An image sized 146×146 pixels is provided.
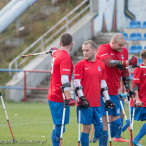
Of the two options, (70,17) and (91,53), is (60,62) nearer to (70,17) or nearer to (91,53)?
(91,53)

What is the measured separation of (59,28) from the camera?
24938 mm

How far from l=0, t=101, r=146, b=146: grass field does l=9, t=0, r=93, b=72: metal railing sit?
465 cm

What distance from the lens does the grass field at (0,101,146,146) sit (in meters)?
10.4

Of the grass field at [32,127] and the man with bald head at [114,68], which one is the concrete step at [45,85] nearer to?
the grass field at [32,127]

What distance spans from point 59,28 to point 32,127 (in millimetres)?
12724

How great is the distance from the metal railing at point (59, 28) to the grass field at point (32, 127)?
15.2 feet

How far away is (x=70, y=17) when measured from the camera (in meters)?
25.8

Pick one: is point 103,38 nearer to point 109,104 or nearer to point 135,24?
point 135,24

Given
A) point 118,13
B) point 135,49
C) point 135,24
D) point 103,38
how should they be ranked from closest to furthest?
point 135,49, point 135,24, point 103,38, point 118,13

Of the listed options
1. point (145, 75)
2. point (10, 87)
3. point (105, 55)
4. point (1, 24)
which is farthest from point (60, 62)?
point (1, 24)

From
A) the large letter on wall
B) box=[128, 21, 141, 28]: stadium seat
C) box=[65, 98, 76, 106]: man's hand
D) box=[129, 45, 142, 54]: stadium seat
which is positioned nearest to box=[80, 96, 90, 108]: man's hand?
box=[65, 98, 76, 106]: man's hand

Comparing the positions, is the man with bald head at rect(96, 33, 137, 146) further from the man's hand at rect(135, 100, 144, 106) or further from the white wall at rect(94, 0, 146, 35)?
the white wall at rect(94, 0, 146, 35)

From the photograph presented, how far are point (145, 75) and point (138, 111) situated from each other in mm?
790

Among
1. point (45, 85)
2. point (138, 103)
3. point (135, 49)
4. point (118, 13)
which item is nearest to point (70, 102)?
point (138, 103)
